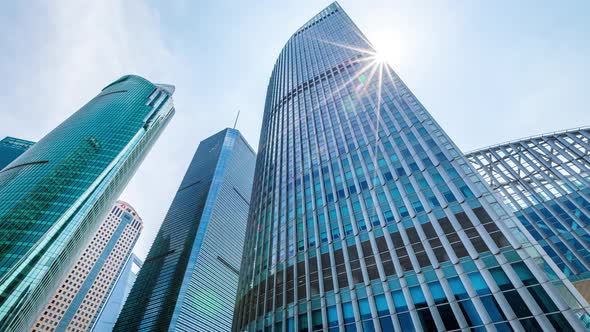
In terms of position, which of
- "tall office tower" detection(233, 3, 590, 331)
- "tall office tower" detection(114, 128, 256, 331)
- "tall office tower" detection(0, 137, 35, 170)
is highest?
"tall office tower" detection(0, 137, 35, 170)

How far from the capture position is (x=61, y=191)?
9800cm

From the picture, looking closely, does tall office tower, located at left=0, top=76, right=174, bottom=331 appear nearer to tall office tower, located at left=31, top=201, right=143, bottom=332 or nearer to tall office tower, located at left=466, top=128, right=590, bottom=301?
tall office tower, located at left=31, top=201, right=143, bottom=332

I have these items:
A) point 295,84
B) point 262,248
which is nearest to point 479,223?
point 262,248

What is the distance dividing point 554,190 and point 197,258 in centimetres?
11169

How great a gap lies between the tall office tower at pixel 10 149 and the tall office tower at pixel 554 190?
760 feet

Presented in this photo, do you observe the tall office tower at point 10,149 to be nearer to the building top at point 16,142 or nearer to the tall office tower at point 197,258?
the building top at point 16,142

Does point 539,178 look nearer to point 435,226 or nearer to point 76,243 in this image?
point 435,226

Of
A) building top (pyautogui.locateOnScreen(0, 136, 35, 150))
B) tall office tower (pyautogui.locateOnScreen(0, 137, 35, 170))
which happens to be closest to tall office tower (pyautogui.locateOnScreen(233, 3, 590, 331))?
tall office tower (pyautogui.locateOnScreen(0, 137, 35, 170))

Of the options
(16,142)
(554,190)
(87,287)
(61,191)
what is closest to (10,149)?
(16,142)

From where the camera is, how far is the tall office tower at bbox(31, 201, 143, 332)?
146250 mm

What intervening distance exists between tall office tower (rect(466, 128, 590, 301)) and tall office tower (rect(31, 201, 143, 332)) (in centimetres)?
18528

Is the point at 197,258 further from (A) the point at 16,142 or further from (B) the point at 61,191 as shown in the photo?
(A) the point at 16,142

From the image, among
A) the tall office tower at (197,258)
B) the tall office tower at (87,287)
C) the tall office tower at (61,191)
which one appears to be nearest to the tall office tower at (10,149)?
the tall office tower at (87,287)

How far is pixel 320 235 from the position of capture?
4328 centimetres
